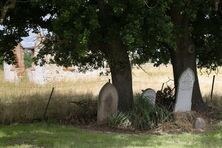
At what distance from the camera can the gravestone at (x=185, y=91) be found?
18172 millimetres

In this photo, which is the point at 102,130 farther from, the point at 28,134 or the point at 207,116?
the point at 207,116

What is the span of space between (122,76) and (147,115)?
1.78 meters

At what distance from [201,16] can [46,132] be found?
7.91m

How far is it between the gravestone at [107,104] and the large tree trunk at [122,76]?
0.63 metres

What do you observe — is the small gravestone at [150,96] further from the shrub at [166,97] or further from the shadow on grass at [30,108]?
the shadow on grass at [30,108]

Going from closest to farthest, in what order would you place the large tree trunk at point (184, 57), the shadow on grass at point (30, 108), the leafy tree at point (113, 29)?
the leafy tree at point (113, 29) < the large tree trunk at point (184, 57) < the shadow on grass at point (30, 108)

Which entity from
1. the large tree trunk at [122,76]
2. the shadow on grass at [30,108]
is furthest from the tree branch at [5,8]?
the shadow on grass at [30,108]

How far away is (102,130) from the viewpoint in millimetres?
16297

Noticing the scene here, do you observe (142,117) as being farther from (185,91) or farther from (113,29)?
(113,29)

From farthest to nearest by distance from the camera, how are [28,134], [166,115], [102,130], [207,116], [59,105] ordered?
[59,105] → [207,116] → [166,115] → [102,130] → [28,134]

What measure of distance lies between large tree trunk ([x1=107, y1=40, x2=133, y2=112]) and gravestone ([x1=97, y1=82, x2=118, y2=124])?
635 millimetres

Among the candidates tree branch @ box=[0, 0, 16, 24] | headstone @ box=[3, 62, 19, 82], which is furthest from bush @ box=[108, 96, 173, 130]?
headstone @ box=[3, 62, 19, 82]

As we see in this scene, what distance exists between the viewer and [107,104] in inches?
681

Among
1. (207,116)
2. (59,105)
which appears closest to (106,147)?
(207,116)
